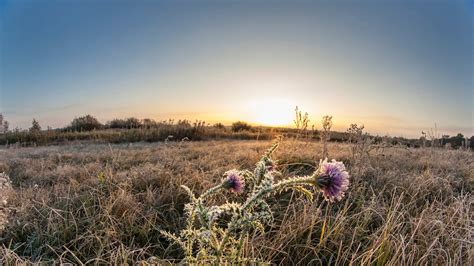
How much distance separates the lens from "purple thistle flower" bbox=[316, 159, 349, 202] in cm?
121

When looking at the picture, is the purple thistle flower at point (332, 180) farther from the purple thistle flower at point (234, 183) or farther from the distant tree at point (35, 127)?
the distant tree at point (35, 127)

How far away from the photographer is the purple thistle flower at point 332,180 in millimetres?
1214

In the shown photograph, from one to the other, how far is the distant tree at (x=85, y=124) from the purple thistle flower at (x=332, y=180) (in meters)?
15.1

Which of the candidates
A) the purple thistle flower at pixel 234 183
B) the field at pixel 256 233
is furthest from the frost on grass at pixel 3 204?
the purple thistle flower at pixel 234 183

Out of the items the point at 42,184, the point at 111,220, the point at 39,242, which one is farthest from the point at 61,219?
the point at 42,184

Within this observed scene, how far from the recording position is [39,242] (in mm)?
2604

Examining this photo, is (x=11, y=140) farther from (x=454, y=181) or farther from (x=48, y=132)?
(x=454, y=181)

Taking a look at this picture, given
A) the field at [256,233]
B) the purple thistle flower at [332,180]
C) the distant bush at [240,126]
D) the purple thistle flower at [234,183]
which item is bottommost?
the field at [256,233]

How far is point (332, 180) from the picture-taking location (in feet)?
4.00

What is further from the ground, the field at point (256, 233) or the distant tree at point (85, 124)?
the distant tree at point (85, 124)

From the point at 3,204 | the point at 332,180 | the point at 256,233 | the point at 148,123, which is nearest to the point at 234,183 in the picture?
the point at 332,180

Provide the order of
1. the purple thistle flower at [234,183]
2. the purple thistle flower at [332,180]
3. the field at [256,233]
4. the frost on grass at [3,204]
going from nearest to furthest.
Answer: the purple thistle flower at [332,180] → the purple thistle flower at [234,183] → the field at [256,233] → the frost on grass at [3,204]

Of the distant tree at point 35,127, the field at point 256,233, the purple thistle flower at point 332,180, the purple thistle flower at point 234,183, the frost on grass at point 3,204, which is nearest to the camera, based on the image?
the purple thistle flower at point 332,180

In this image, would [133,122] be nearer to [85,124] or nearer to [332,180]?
[85,124]
